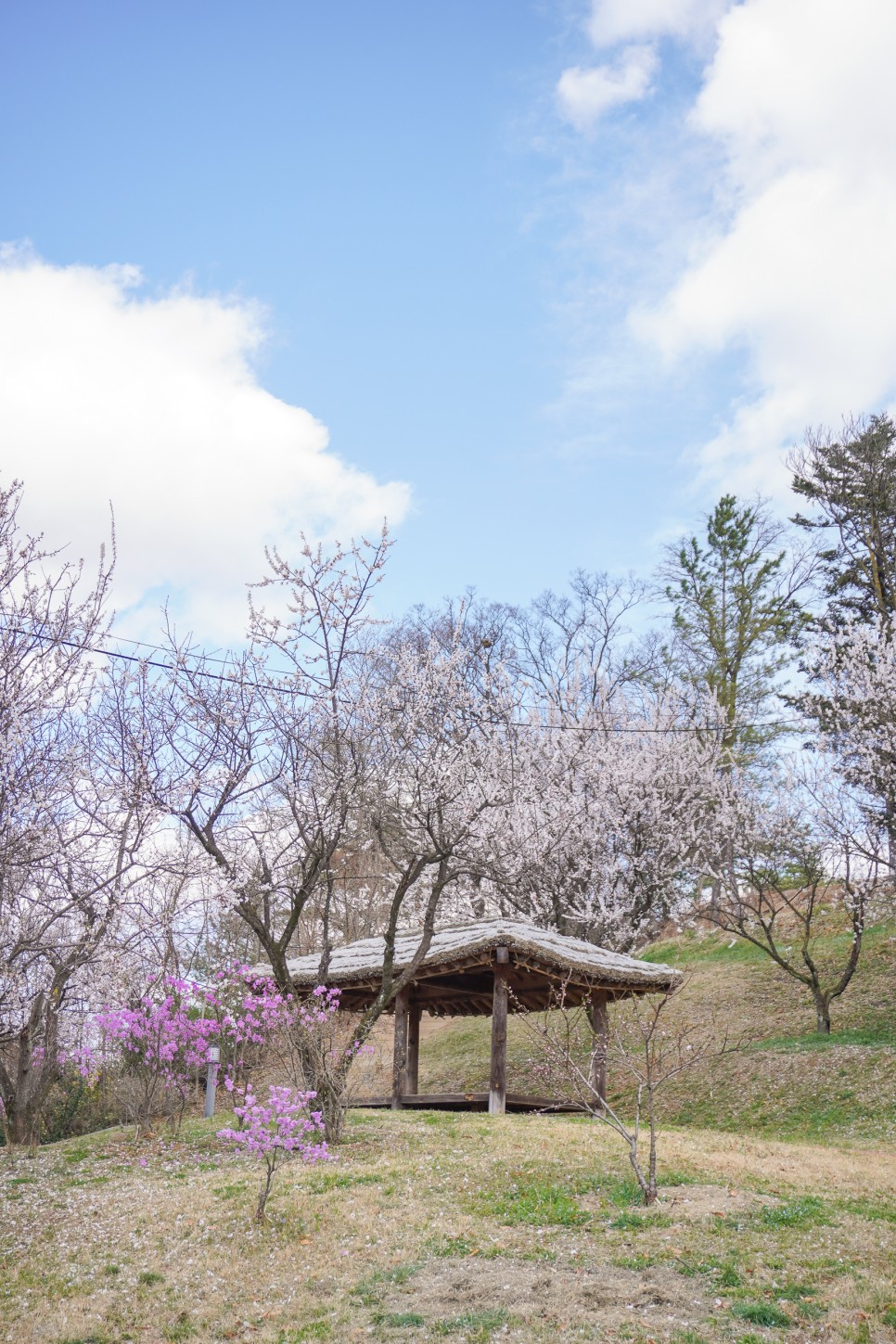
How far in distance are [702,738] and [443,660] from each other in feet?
38.2

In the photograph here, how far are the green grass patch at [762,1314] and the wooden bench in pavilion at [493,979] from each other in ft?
20.6

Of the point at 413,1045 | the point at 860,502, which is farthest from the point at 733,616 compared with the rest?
the point at 413,1045

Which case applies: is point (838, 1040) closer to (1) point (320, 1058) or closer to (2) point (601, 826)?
(2) point (601, 826)

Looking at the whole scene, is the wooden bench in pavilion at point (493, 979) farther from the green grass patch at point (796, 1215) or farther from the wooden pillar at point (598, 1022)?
the green grass patch at point (796, 1215)

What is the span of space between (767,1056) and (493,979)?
5028 mm

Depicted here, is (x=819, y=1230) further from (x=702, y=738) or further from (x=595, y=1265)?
(x=702, y=738)

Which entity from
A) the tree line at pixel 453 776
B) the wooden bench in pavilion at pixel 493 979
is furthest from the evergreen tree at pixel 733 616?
the wooden bench in pavilion at pixel 493 979

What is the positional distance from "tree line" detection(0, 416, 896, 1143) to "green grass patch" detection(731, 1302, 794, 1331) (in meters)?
4.49

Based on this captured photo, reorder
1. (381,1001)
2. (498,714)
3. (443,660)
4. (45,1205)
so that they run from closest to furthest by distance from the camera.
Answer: (45,1205) < (381,1001) < (443,660) < (498,714)

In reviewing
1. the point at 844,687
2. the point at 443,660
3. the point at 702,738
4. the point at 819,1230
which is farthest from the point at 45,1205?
the point at 702,738

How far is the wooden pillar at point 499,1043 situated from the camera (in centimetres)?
1263

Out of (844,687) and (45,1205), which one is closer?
(45,1205)

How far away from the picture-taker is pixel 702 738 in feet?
73.6

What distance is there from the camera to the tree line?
8.95m
